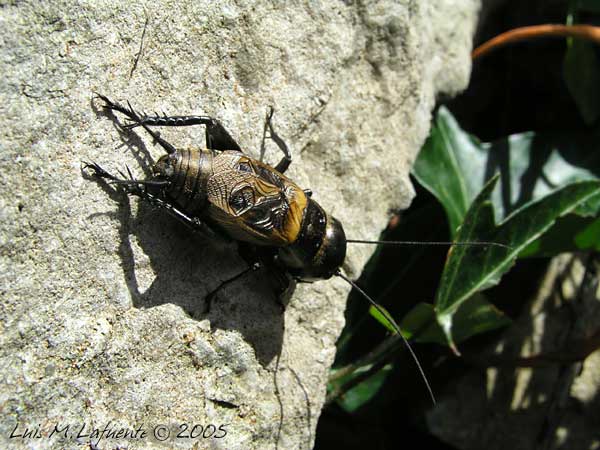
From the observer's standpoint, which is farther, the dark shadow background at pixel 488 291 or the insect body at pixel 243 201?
the dark shadow background at pixel 488 291

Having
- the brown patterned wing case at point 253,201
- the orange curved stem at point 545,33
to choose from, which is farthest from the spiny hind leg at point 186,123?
the orange curved stem at point 545,33

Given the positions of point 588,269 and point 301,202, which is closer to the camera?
point 301,202

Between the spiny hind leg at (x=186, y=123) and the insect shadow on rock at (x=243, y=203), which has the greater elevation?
the spiny hind leg at (x=186, y=123)

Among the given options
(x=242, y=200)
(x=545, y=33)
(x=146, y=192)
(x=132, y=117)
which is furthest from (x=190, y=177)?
(x=545, y=33)

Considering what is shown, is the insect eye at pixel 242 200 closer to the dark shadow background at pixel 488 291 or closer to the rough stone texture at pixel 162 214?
the rough stone texture at pixel 162 214

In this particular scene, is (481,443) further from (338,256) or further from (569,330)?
(338,256)

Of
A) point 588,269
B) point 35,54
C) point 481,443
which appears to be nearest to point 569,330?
point 588,269
